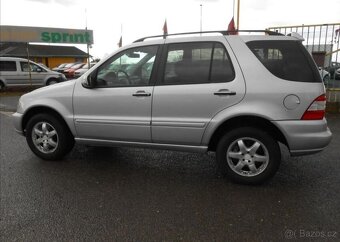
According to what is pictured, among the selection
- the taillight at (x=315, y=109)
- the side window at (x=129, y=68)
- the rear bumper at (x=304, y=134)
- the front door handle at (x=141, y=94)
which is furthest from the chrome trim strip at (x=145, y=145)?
the taillight at (x=315, y=109)

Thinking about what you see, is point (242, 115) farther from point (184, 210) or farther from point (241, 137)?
point (184, 210)

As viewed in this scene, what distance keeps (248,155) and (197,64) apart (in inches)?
48.6

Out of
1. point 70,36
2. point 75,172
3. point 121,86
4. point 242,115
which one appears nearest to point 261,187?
point 242,115

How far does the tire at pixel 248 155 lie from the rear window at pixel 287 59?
72 cm

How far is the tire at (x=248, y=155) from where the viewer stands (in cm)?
384

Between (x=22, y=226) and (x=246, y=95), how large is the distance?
2.64 metres

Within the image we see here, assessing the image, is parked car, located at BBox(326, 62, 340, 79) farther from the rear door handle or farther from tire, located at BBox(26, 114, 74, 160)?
tire, located at BBox(26, 114, 74, 160)

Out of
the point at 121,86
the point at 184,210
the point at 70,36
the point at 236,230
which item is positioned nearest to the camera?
the point at 236,230

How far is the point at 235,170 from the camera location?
3.98 meters

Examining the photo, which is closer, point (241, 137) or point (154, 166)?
point (241, 137)

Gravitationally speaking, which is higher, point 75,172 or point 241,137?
point 241,137

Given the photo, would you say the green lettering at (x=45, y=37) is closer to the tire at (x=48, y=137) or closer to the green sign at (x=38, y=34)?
the green sign at (x=38, y=34)

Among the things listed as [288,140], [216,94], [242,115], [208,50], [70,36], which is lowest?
[288,140]

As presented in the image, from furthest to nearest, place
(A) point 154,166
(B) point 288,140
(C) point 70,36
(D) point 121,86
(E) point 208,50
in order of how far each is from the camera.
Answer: (C) point 70,36, (A) point 154,166, (D) point 121,86, (E) point 208,50, (B) point 288,140
